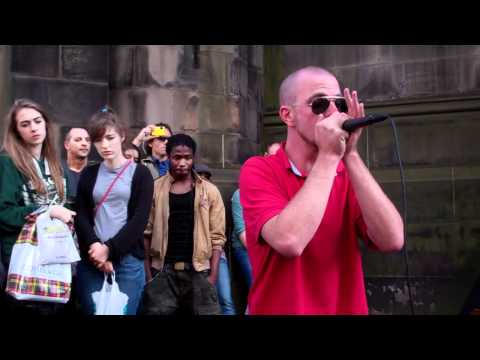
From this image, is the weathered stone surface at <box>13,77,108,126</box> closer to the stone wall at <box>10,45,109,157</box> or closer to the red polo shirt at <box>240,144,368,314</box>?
the stone wall at <box>10,45,109,157</box>

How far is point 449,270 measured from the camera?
8.88 m

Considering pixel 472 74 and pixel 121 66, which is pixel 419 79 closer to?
pixel 472 74

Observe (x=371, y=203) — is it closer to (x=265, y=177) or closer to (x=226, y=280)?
(x=265, y=177)

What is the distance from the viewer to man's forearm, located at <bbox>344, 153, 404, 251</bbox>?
2955 mm

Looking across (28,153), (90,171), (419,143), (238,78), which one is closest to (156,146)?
(90,171)

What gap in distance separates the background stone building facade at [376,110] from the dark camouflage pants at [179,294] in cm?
205

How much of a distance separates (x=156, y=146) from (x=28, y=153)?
2217 mm

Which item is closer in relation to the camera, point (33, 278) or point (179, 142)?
point (33, 278)

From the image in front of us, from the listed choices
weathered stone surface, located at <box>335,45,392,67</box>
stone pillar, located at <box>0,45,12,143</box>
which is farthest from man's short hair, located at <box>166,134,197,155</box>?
weathered stone surface, located at <box>335,45,392,67</box>

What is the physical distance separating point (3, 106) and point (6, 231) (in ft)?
9.45

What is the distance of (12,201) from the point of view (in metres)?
5.41

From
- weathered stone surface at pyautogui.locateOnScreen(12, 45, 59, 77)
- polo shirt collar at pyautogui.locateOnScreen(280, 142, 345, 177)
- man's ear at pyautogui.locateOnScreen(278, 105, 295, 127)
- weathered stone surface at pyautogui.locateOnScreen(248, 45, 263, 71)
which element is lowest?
polo shirt collar at pyautogui.locateOnScreen(280, 142, 345, 177)

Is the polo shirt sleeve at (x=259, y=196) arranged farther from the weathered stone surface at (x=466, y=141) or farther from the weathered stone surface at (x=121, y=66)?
the weathered stone surface at (x=466, y=141)

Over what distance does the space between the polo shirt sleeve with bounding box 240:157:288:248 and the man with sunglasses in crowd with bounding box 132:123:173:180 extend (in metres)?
4.41
